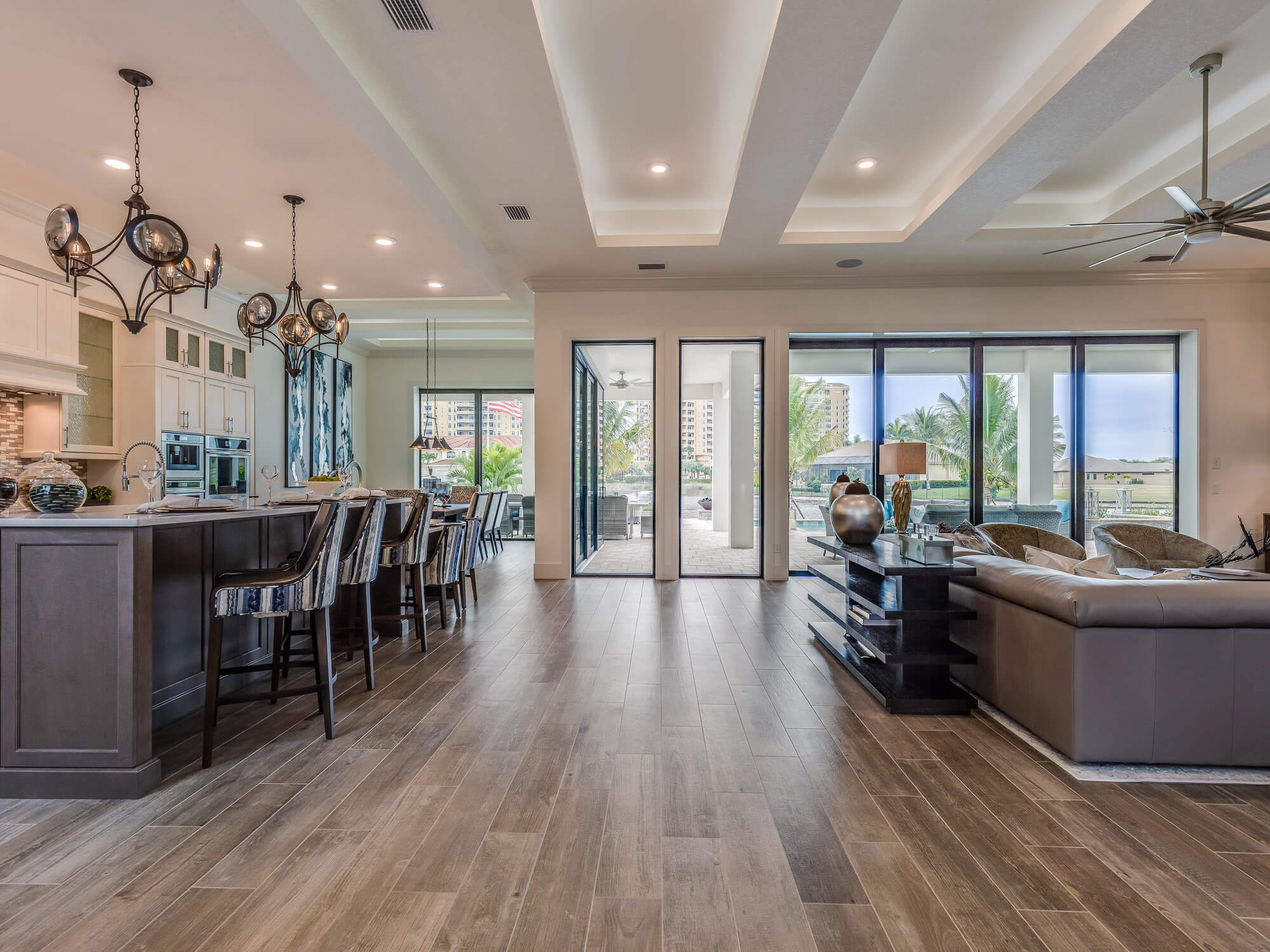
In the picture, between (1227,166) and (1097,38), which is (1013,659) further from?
(1227,166)

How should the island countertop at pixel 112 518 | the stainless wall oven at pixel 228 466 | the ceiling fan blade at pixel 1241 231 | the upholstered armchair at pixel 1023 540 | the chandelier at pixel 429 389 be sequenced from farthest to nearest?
1. the chandelier at pixel 429 389
2. the stainless wall oven at pixel 228 466
3. the upholstered armchair at pixel 1023 540
4. the ceiling fan blade at pixel 1241 231
5. the island countertop at pixel 112 518

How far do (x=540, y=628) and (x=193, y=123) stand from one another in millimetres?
3432

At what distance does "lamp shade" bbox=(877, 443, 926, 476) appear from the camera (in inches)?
150

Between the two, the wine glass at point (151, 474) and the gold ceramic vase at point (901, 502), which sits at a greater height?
the wine glass at point (151, 474)

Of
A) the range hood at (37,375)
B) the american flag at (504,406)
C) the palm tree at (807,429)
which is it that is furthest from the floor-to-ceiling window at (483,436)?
the range hood at (37,375)

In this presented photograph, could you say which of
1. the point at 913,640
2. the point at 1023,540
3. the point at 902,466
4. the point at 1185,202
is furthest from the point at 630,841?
the point at 1185,202

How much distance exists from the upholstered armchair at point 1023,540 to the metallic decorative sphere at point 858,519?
4.33 ft

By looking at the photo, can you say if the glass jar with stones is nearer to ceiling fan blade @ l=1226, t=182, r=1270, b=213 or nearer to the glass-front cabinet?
the glass-front cabinet

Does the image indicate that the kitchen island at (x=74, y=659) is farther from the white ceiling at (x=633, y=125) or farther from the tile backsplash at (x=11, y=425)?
the tile backsplash at (x=11, y=425)

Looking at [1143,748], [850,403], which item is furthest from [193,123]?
[850,403]

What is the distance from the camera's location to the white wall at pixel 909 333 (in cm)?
643

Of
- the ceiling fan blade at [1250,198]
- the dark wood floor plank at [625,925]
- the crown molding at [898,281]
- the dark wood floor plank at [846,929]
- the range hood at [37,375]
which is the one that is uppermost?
the crown molding at [898,281]

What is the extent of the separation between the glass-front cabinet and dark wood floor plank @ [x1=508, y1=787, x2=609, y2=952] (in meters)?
5.36

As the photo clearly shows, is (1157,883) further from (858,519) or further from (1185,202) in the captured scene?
(1185,202)
